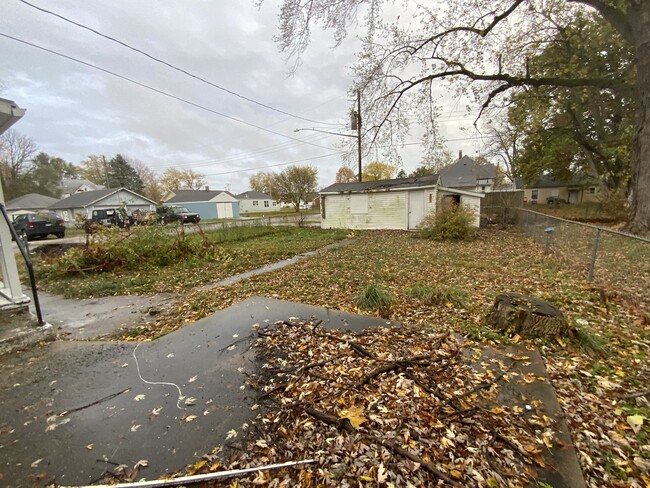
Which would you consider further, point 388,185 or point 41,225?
point 41,225

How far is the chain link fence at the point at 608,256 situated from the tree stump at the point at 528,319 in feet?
6.45

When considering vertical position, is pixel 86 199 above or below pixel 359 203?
above

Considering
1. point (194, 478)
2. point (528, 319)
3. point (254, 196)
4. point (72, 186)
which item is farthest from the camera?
point (254, 196)

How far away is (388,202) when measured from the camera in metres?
15.5

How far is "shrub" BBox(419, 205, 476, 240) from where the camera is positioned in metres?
10.9

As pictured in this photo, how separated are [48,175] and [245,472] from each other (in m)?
56.5

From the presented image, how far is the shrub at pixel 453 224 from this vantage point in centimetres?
1095

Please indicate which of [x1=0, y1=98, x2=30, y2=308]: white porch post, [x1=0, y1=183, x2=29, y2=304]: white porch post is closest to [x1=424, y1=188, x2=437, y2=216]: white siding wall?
[x1=0, y1=98, x2=30, y2=308]: white porch post

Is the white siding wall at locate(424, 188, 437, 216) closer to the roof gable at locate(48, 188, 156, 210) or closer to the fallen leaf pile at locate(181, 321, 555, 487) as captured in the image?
the fallen leaf pile at locate(181, 321, 555, 487)

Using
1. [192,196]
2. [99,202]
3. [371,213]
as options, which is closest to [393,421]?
[371,213]

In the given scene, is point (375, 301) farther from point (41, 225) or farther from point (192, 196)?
point (192, 196)

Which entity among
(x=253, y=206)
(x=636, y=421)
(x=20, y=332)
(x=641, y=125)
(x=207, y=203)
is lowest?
(x=636, y=421)

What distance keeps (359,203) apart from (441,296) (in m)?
12.3

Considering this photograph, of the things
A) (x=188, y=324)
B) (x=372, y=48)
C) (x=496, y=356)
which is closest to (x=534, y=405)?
(x=496, y=356)
